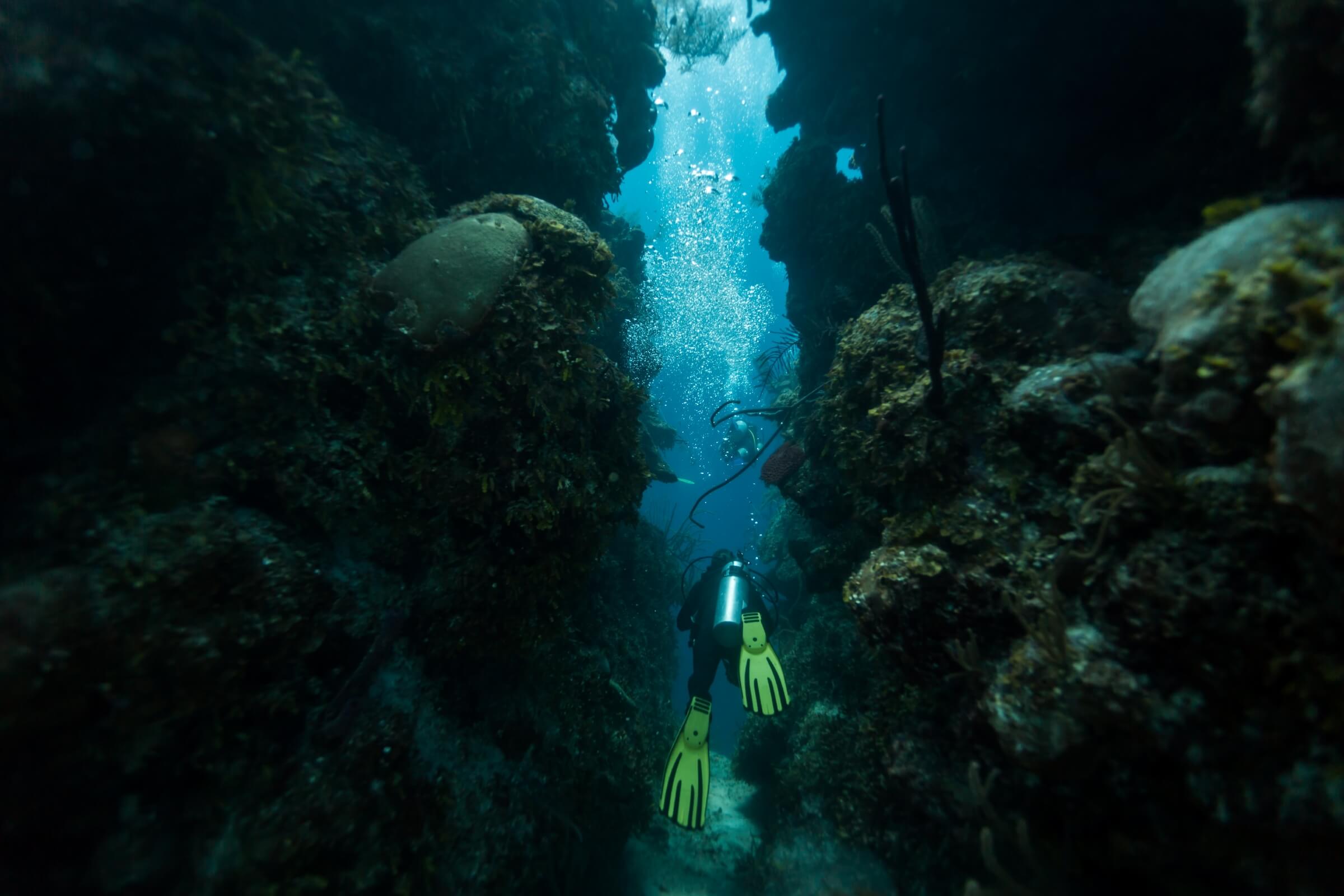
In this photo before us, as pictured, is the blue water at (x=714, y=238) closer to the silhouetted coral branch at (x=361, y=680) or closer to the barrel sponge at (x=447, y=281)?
the silhouetted coral branch at (x=361, y=680)

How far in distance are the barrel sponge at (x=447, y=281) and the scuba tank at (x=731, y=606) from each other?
5.57 m

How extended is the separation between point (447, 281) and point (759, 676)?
5819 millimetres

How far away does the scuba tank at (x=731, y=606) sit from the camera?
718 centimetres

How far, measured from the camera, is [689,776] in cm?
604

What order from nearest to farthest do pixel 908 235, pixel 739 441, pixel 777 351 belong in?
1. pixel 908 235
2. pixel 777 351
3. pixel 739 441

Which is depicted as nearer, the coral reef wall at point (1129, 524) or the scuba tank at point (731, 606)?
the coral reef wall at point (1129, 524)

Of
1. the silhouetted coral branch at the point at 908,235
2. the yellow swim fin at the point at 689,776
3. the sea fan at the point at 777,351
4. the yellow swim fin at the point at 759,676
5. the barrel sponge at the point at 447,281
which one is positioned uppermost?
the sea fan at the point at 777,351

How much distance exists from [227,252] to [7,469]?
1.89m

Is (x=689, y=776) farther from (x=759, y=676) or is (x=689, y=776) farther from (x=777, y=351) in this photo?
(x=777, y=351)

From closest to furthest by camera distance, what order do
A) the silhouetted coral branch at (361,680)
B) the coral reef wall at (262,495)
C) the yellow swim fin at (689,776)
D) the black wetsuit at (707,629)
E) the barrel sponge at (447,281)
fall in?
1. the coral reef wall at (262,495)
2. the silhouetted coral branch at (361,680)
3. the barrel sponge at (447,281)
4. the yellow swim fin at (689,776)
5. the black wetsuit at (707,629)

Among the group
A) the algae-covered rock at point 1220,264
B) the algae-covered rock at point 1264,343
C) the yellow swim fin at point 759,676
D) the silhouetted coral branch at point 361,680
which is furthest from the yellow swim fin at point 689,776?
the algae-covered rock at point 1220,264

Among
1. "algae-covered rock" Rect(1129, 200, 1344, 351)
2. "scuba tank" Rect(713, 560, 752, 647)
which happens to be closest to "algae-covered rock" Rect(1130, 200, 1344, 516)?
"algae-covered rock" Rect(1129, 200, 1344, 351)

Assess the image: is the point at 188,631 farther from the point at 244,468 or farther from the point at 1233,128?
the point at 1233,128

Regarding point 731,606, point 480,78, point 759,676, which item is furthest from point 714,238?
point 759,676
